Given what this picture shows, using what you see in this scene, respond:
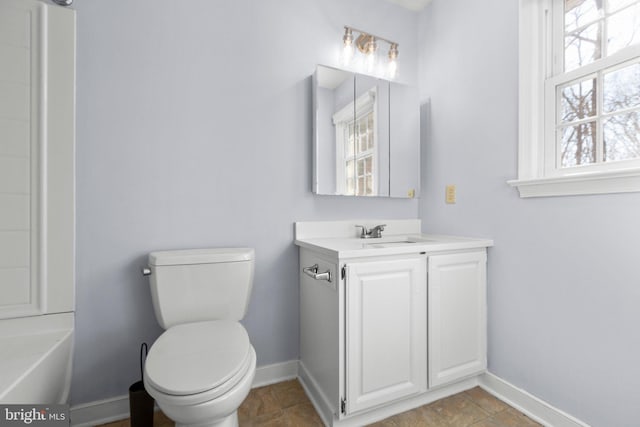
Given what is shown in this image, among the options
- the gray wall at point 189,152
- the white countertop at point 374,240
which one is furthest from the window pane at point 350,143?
the white countertop at point 374,240

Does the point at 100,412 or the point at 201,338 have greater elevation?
the point at 201,338

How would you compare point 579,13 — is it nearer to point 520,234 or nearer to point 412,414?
point 520,234

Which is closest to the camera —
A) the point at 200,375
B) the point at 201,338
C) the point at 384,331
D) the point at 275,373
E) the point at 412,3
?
the point at 200,375

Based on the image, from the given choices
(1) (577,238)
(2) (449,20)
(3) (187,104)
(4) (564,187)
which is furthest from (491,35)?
(3) (187,104)

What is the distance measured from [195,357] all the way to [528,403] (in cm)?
161

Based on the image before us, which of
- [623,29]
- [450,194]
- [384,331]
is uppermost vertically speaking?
[623,29]

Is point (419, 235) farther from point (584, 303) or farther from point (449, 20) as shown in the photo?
point (449, 20)

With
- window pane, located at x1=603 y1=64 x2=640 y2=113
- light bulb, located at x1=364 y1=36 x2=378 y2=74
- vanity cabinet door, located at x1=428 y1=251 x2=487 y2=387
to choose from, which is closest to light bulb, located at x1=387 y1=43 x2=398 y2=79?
light bulb, located at x1=364 y1=36 x2=378 y2=74

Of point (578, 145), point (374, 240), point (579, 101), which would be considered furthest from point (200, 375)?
point (579, 101)

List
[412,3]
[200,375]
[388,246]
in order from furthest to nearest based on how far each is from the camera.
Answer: [412,3], [388,246], [200,375]

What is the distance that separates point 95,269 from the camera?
141 centimetres

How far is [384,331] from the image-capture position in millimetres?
1391

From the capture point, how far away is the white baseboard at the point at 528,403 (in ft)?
4.39

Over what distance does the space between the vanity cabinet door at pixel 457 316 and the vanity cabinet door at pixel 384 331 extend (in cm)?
7
